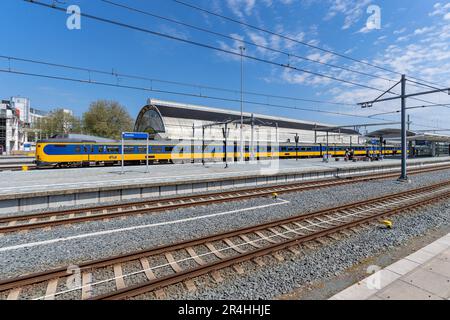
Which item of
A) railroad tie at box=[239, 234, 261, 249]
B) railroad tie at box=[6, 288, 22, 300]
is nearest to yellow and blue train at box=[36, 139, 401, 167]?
railroad tie at box=[239, 234, 261, 249]

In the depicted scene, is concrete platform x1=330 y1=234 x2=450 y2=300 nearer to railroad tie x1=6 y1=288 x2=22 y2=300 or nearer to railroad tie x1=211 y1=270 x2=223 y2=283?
railroad tie x1=211 y1=270 x2=223 y2=283

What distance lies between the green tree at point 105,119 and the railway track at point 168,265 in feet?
192

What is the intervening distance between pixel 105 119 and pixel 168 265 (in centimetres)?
6074

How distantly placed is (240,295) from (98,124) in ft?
201

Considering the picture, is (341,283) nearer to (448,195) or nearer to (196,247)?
(196,247)

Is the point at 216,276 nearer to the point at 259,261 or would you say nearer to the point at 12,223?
the point at 259,261

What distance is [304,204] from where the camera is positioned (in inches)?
406

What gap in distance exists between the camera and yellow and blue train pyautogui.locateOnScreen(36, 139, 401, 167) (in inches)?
858

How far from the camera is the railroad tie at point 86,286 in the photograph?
13.1 feet

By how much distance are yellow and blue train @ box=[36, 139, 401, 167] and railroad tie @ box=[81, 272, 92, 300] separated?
55.3 ft

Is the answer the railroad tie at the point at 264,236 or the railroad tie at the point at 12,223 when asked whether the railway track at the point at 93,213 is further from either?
the railroad tie at the point at 264,236

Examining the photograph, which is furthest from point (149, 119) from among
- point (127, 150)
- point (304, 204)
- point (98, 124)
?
point (304, 204)

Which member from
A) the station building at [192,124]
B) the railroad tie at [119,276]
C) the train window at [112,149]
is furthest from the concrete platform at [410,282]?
the station building at [192,124]

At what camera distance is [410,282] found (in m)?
4.01
